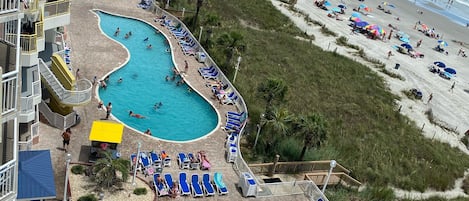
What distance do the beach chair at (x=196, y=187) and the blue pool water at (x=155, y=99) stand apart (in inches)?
228

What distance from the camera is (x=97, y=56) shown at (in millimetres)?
40031

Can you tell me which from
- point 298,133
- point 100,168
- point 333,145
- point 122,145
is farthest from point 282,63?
point 100,168

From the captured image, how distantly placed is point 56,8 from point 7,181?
16629 millimetres

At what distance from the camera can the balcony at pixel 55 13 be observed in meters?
26.1

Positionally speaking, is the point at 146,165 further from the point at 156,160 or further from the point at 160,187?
the point at 160,187

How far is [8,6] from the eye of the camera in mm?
12188

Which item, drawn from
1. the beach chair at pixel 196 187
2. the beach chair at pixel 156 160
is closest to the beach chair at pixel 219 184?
the beach chair at pixel 196 187

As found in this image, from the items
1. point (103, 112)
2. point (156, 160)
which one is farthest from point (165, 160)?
point (103, 112)

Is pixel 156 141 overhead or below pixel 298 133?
below

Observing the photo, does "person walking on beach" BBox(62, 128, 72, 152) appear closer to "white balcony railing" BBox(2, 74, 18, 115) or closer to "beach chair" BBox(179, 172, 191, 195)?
"beach chair" BBox(179, 172, 191, 195)

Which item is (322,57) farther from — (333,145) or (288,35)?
(333,145)

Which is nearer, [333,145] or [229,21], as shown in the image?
[333,145]

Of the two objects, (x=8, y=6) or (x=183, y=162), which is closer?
(x=8, y=6)

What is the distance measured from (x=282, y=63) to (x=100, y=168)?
103 feet
